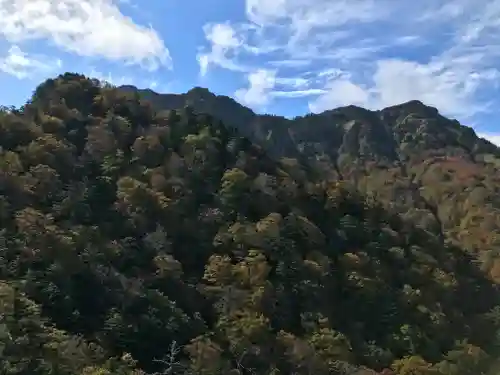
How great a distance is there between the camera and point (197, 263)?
149 feet

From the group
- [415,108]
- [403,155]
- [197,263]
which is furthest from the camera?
[415,108]

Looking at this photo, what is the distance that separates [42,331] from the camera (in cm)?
3147

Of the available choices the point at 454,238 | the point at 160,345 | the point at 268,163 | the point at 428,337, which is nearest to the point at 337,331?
the point at 428,337

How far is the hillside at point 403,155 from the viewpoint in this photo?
3516 inches

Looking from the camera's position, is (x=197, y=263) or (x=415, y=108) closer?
(x=197, y=263)

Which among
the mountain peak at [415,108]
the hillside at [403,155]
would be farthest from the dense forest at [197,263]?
the mountain peak at [415,108]

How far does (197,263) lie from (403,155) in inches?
4066

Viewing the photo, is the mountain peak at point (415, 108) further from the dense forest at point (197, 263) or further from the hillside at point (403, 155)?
the dense forest at point (197, 263)

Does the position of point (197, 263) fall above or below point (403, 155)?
below

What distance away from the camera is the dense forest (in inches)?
1396

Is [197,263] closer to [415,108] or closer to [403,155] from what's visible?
[403,155]

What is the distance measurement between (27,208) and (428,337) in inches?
1241

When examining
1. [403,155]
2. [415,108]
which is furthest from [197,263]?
[415,108]

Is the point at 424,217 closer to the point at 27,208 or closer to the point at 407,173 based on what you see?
the point at 407,173
